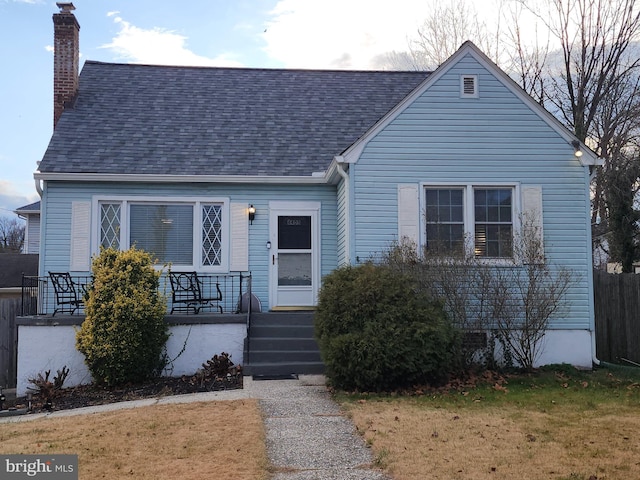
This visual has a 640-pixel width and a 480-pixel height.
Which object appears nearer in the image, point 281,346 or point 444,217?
point 281,346

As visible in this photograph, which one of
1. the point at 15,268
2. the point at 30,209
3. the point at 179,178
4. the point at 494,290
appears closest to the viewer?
the point at 494,290

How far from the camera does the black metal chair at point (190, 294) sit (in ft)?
36.8

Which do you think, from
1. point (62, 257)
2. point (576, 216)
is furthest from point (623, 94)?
point (62, 257)

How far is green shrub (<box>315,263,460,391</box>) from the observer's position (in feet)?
26.8

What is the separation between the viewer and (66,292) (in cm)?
1095

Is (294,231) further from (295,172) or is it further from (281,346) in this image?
(281,346)

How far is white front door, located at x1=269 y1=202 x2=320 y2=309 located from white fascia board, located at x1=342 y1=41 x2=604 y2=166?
82.1 inches

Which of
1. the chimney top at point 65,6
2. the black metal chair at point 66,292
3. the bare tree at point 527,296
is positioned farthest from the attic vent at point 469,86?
the chimney top at point 65,6

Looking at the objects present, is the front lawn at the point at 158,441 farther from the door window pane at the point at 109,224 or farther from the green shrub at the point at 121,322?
the door window pane at the point at 109,224

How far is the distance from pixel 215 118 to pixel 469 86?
5.59 meters

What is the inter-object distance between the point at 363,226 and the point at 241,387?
3.43 metres

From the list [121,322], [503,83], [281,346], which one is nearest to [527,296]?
[503,83]

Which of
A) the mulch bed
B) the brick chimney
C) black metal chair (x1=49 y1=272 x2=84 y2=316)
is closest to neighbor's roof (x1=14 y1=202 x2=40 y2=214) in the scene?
the brick chimney

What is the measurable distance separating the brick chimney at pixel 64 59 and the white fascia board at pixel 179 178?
227cm
